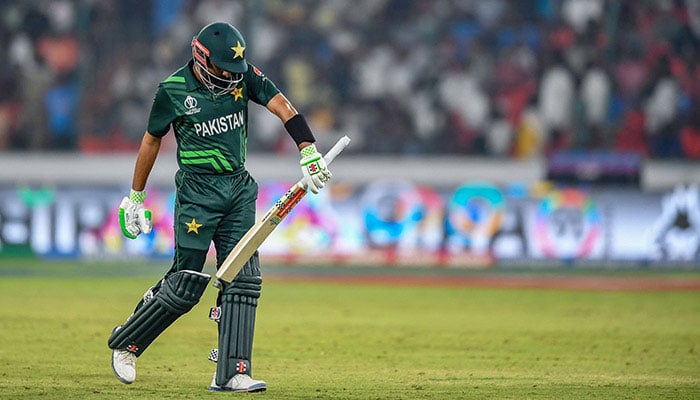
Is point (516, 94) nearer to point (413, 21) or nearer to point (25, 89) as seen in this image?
point (413, 21)

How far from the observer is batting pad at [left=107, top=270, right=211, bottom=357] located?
7.04m

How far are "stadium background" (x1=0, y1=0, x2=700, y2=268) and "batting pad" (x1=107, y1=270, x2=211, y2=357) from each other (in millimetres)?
10298

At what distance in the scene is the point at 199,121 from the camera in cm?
704

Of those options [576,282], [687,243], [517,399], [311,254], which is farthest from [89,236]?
[517,399]

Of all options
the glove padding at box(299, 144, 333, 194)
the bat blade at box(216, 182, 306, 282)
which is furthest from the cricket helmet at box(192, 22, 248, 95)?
the bat blade at box(216, 182, 306, 282)

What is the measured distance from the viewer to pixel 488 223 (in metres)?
17.8

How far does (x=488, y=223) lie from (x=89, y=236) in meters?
5.39

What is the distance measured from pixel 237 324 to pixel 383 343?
302 centimetres

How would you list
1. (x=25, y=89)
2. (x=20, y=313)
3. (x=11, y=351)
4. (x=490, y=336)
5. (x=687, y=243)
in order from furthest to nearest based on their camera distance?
(x=25, y=89)
(x=687, y=243)
(x=20, y=313)
(x=490, y=336)
(x=11, y=351)

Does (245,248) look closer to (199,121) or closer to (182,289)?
(182,289)

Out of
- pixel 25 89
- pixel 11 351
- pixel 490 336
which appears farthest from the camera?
pixel 25 89

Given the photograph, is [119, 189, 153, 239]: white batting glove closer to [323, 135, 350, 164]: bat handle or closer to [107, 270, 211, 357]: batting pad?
[107, 270, 211, 357]: batting pad

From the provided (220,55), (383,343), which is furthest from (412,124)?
(220,55)

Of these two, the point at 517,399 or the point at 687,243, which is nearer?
the point at 517,399
